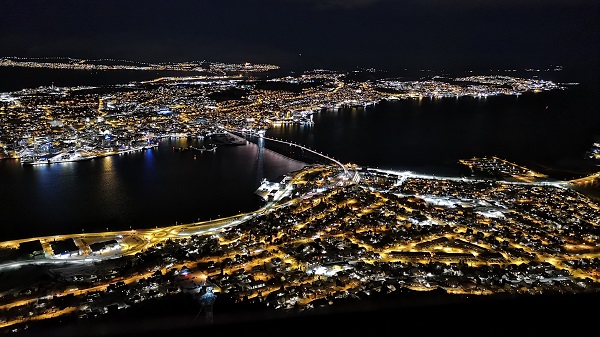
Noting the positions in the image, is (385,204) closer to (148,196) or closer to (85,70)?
(148,196)

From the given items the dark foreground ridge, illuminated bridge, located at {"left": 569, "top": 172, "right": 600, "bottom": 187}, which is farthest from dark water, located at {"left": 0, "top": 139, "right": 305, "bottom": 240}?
illuminated bridge, located at {"left": 569, "top": 172, "right": 600, "bottom": 187}

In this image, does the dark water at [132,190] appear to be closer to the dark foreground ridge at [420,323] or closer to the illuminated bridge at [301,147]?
the illuminated bridge at [301,147]

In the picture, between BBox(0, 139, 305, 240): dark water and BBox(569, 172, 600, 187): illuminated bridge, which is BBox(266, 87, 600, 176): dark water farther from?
BBox(0, 139, 305, 240): dark water

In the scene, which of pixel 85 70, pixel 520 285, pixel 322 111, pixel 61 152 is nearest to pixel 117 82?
pixel 85 70

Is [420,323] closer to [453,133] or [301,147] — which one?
[301,147]

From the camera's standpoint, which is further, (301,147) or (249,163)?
(301,147)

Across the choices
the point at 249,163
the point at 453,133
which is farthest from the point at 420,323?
the point at 453,133

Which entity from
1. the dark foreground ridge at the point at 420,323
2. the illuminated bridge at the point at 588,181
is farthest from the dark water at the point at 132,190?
the illuminated bridge at the point at 588,181
